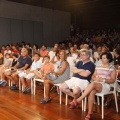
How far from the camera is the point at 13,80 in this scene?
4.98m

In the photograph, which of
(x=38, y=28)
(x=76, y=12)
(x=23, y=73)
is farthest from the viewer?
(x=76, y=12)

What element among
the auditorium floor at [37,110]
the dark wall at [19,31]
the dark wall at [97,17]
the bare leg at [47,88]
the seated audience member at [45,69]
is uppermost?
the dark wall at [97,17]

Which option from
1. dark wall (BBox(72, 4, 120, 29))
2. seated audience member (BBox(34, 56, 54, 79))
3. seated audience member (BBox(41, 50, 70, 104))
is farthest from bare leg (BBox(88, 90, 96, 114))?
dark wall (BBox(72, 4, 120, 29))

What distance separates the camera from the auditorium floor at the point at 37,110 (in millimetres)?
3090

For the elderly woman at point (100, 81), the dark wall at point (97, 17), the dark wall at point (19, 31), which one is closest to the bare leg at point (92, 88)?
the elderly woman at point (100, 81)

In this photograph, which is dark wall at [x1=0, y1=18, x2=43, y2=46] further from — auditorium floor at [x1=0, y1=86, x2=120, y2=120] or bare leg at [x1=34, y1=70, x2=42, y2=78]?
auditorium floor at [x1=0, y1=86, x2=120, y2=120]

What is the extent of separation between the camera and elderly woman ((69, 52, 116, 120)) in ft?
9.61

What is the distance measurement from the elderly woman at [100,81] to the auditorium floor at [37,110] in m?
0.26

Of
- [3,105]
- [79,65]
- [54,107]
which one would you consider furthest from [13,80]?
[79,65]

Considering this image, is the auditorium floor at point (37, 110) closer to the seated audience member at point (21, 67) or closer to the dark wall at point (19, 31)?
the seated audience member at point (21, 67)

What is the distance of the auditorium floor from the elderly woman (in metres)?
0.26

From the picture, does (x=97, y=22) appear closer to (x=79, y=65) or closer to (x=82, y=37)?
(x=82, y=37)

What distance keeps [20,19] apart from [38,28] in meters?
1.21

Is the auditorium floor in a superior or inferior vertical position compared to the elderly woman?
inferior
